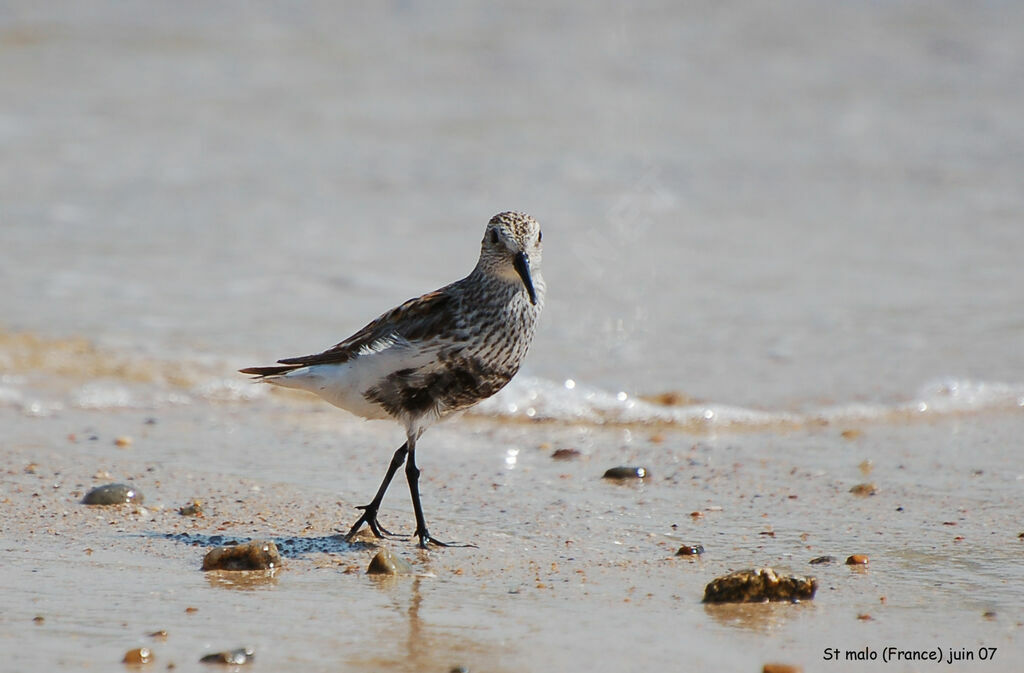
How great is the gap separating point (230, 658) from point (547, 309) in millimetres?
5104

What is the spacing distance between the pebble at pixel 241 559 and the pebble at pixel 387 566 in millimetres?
301

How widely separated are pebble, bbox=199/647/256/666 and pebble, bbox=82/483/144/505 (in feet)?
5.33

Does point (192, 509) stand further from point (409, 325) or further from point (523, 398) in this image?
point (523, 398)

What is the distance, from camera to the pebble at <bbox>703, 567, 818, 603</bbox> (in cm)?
369

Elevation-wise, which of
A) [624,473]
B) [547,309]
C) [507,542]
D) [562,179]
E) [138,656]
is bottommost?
[138,656]

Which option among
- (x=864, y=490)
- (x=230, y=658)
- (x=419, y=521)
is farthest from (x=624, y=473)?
(x=230, y=658)

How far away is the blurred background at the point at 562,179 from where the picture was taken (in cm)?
757

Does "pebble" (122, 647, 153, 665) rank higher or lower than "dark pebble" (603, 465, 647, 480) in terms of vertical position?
lower

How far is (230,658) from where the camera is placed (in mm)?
3223

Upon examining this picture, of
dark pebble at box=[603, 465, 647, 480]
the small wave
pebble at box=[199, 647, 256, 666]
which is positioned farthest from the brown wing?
the small wave

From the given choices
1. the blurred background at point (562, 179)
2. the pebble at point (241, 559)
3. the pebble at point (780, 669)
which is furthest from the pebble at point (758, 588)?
the blurred background at point (562, 179)

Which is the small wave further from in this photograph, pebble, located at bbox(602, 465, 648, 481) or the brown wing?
the brown wing

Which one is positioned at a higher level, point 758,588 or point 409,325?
point 409,325

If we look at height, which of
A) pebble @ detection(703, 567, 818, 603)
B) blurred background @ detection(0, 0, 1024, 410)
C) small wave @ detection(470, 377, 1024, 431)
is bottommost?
pebble @ detection(703, 567, 818, 603)
